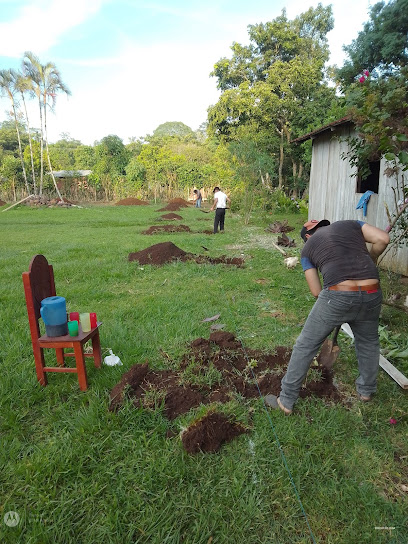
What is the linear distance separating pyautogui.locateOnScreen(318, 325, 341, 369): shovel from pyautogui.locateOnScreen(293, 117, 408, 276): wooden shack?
3652mm

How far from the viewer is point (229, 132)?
24.4 meters

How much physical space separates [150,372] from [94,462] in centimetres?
101

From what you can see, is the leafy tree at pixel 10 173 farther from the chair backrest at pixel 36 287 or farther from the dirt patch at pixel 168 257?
the chair backrest at pixel 36 287

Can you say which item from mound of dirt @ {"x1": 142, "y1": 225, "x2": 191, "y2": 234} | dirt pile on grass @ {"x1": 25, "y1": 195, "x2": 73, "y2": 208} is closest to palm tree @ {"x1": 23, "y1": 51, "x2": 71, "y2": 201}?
dirt pile on grass @ {"x1": 25, "y1": 195, "x2": 73, "y2": 208}

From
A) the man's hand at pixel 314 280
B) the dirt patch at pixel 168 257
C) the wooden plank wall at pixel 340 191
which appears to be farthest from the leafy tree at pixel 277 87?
the man's hand at pixel 314 280

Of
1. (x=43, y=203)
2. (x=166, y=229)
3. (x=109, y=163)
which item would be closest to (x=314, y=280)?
(x=166, y=229)

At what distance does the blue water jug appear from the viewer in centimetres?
282

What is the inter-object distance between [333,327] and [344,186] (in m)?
7.69

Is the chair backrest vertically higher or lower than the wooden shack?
lower

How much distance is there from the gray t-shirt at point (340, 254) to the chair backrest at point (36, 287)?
6.89 ft

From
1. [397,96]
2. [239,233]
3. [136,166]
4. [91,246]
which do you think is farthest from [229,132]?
[397,96]

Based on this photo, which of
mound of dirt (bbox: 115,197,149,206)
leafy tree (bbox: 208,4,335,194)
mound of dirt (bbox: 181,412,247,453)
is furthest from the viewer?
mound of dirt (bbox: 115,197,149,206)

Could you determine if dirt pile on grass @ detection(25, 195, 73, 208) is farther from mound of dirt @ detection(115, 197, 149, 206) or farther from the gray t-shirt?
the gray t-shirt

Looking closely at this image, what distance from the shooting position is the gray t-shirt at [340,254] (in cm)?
252
